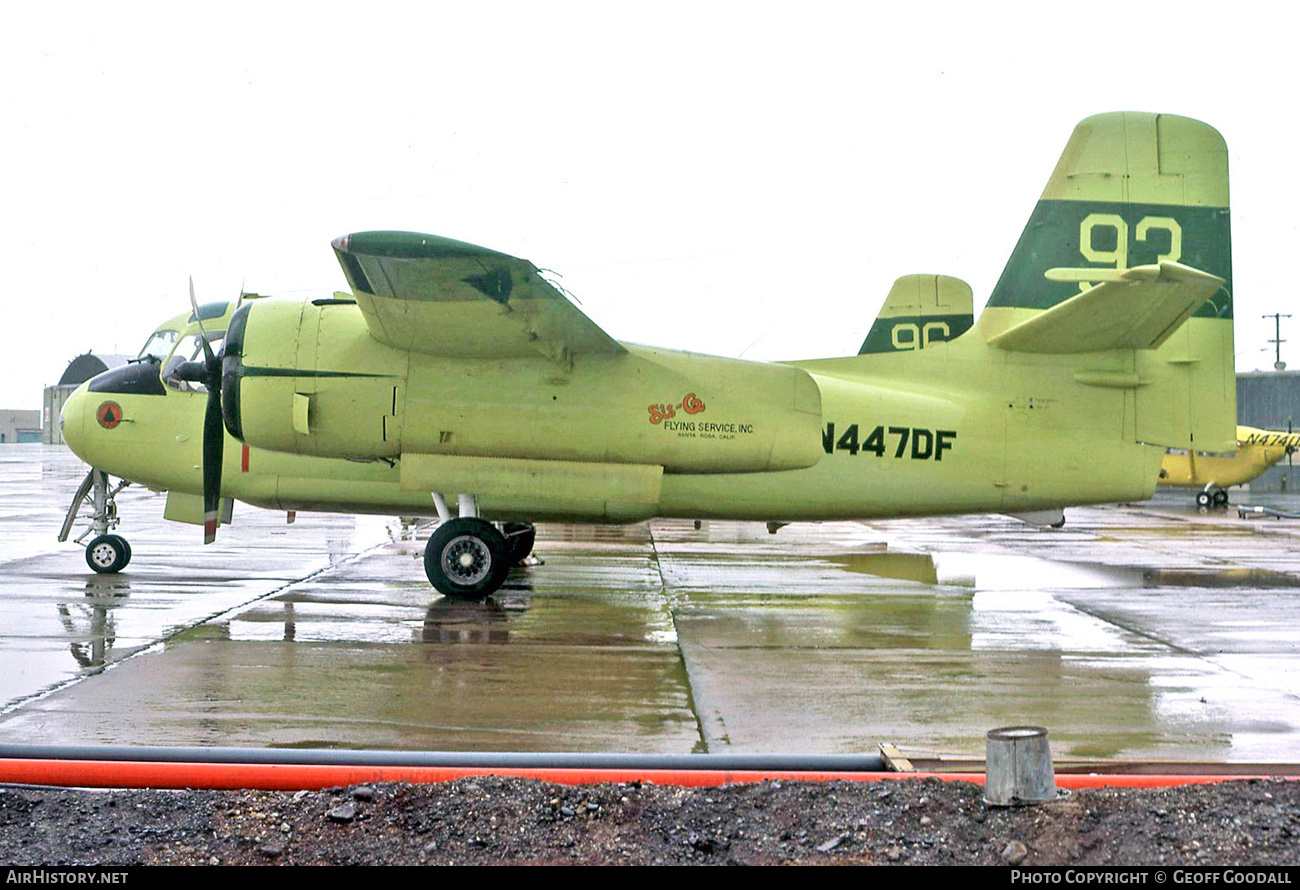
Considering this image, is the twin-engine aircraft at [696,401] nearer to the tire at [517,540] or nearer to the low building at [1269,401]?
the tire at [517,540]

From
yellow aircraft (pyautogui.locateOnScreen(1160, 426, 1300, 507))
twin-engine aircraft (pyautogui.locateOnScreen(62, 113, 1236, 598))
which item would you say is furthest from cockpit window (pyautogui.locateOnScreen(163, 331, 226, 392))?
yellow aircraft (pyautogui.locateOnScreen(1160, 426, 1300, 507))

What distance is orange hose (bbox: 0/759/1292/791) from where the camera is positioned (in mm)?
4836

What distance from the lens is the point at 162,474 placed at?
44.8ft

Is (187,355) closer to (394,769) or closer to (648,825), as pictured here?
(394,769)

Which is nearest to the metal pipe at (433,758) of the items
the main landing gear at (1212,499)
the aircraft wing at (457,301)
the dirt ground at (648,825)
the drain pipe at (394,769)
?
the drain pipe at (394,769)

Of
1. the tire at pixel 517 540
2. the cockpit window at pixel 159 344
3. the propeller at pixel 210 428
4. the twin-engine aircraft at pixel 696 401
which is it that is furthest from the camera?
the cockpit window at pixel 159 344

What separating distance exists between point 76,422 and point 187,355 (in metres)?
1.49

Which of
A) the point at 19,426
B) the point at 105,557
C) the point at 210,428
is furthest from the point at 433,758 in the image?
the point at 19,426

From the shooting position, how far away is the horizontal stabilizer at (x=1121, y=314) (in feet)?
34.3

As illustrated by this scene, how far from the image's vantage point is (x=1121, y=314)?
37.2ft

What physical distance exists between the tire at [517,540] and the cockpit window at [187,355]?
3874 mm
